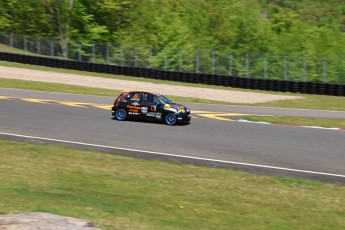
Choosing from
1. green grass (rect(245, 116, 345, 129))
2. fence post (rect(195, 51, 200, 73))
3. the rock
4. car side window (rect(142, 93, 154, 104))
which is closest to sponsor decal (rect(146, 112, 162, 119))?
car side window (rect(142, 93, 154, 104))

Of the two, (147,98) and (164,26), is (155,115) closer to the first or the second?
(147,98)

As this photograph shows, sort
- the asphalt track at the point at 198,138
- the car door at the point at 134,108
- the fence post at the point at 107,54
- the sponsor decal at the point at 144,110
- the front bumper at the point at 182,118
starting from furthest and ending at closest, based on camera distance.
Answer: the fence post at the point at 107,54
the car door at the point at 134,108
the sponsor decal at the point at 144,110
the front bumper at the point at 182,118
the asphalt track at the point at 198,138

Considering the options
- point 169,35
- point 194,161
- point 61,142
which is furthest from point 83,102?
point 169,35

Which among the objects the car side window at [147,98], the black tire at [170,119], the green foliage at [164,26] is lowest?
the black tire at [170,119]

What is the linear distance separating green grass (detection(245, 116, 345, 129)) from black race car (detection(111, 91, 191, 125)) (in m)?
3.34

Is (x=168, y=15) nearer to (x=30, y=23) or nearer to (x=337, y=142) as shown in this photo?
(x=30, y=23)

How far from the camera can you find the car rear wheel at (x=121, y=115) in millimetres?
21609

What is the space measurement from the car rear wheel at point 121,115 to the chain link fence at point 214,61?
62.8 feet

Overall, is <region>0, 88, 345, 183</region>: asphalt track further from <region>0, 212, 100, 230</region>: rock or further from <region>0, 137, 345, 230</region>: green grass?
<region>0, 212, 100, 230</region>: rock

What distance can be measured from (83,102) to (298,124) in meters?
9.43

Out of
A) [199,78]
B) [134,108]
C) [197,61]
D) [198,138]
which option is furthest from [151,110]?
[197,61]

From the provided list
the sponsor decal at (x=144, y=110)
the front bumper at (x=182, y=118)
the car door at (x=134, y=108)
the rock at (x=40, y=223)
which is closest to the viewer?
the rock at (x=40, y=223)

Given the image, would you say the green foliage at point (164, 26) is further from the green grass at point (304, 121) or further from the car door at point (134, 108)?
the car door at point (134, 108)

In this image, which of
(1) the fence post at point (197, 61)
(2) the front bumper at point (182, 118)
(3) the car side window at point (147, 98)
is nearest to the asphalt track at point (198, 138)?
(2) the front bumper at point (182, 118)
